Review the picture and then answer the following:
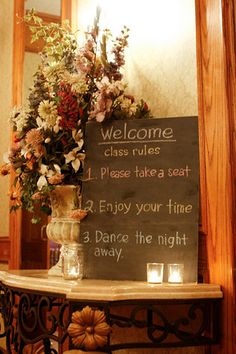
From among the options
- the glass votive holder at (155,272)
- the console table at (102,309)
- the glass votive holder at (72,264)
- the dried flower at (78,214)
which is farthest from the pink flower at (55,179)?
the glass votive holder at (155,272)

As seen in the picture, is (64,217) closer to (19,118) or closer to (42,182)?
(42,182)

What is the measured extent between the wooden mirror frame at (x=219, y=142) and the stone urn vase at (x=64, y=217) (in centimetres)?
50

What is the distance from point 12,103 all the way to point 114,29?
1454 millimetres

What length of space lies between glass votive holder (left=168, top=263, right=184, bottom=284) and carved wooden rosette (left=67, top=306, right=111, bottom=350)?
330 millimetres

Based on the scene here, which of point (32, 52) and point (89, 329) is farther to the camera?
point (32, 52)

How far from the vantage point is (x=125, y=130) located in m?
1.92

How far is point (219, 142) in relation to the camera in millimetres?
1764

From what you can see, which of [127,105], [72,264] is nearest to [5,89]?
[127,105]

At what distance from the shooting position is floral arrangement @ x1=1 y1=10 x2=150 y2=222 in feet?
6.37

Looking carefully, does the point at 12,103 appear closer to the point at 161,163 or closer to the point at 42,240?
the point at 42,240

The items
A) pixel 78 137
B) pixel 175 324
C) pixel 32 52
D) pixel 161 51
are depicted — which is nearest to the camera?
pixel 175 324

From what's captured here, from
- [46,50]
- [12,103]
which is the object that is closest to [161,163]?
[46,50]

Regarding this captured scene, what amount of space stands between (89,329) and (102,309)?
3.8 inches

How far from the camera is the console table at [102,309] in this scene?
4.83 feet
